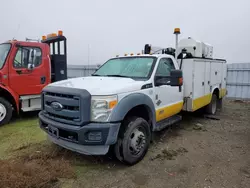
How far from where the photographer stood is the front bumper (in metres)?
2.83

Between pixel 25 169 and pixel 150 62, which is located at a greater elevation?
pixel 150 62

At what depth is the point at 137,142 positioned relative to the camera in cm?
340

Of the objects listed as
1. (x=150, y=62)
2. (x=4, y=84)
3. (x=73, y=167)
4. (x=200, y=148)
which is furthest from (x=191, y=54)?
(x=4, y=84)

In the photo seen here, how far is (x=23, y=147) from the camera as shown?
400 centimetres

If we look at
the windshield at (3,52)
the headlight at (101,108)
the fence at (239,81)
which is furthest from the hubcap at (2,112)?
the fence at (239,81)

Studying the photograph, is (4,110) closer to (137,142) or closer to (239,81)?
(137,142)

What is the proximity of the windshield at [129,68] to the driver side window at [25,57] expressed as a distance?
235cm

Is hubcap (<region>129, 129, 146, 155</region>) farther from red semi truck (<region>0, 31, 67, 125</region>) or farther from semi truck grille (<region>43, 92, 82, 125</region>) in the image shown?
red semi truck (<region>0, 31, 67, 125</region>)

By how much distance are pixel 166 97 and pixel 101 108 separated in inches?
72.4

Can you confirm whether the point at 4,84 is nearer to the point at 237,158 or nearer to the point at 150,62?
the point at 150,62

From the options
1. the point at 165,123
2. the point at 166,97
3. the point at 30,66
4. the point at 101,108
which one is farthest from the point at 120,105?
the point at 30,66

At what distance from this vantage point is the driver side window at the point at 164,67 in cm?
410

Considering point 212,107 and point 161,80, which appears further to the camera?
point 212,107

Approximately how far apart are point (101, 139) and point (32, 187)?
1.11 meters
